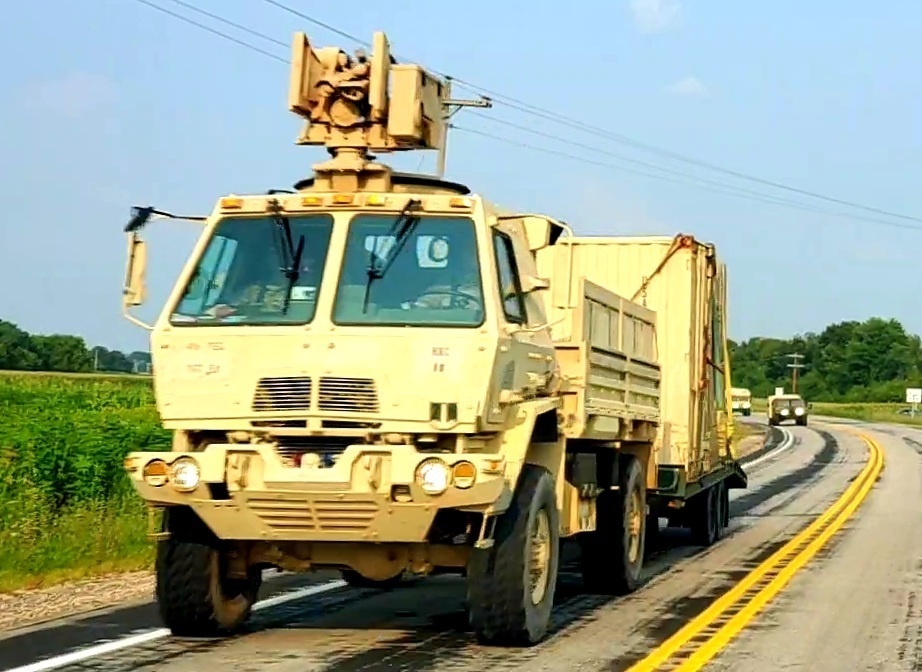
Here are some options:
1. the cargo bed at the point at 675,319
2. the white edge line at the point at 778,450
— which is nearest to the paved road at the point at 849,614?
Result: the cargo bed at the point at 675,319

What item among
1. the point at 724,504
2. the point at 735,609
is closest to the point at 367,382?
the point at 735,609

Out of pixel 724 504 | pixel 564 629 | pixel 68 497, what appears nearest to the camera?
pixel 564 629

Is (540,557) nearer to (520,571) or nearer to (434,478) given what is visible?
(520,571)

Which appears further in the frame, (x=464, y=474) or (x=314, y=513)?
(x=314, y=513)

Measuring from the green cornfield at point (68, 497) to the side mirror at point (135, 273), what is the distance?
12.2ft

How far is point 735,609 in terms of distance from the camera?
1178 centimetres

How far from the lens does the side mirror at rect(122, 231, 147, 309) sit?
9.66 meters

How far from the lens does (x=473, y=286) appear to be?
9586mm

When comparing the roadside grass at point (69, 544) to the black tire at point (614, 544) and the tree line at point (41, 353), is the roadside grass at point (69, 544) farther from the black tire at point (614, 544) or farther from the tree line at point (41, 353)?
the tree line at point (41, 353)

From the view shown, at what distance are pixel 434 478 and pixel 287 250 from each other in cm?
195

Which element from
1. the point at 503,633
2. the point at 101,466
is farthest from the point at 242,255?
the point at 101,466

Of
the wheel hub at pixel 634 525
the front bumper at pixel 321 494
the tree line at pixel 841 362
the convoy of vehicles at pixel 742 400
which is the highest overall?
the tree line at pixel 841 362

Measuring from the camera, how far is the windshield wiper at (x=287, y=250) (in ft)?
31.9

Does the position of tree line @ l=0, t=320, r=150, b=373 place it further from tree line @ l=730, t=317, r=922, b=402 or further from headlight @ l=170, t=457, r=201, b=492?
tree line @ l=730, t=317, r=922, b=402
